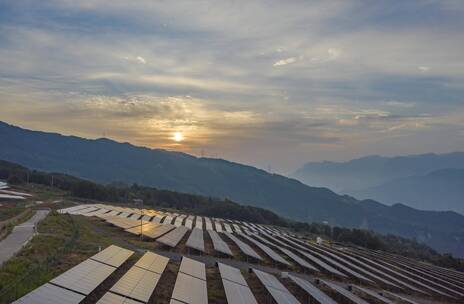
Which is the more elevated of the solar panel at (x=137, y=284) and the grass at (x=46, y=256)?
the solar panel at (x=137, y=284)

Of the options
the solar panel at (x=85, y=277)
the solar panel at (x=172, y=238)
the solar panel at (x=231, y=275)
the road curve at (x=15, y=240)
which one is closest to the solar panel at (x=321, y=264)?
the solar panel at (x=231, y=275)

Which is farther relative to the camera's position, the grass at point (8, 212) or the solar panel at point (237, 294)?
the grass at point (8, 212)

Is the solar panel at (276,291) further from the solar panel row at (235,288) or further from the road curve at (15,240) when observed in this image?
the road curve at (15,240)

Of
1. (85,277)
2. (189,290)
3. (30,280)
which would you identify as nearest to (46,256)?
(30,280)

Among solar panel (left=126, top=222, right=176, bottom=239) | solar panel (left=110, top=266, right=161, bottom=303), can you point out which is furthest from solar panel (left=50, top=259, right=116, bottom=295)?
solar panel (left=126, top=222, right=176, bottom=239)

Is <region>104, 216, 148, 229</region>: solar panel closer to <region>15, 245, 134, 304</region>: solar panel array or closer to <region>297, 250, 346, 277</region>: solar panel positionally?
<region>297, 250, 346, 277</region>: solar panel

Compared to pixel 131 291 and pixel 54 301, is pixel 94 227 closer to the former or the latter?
pixel 131 291
